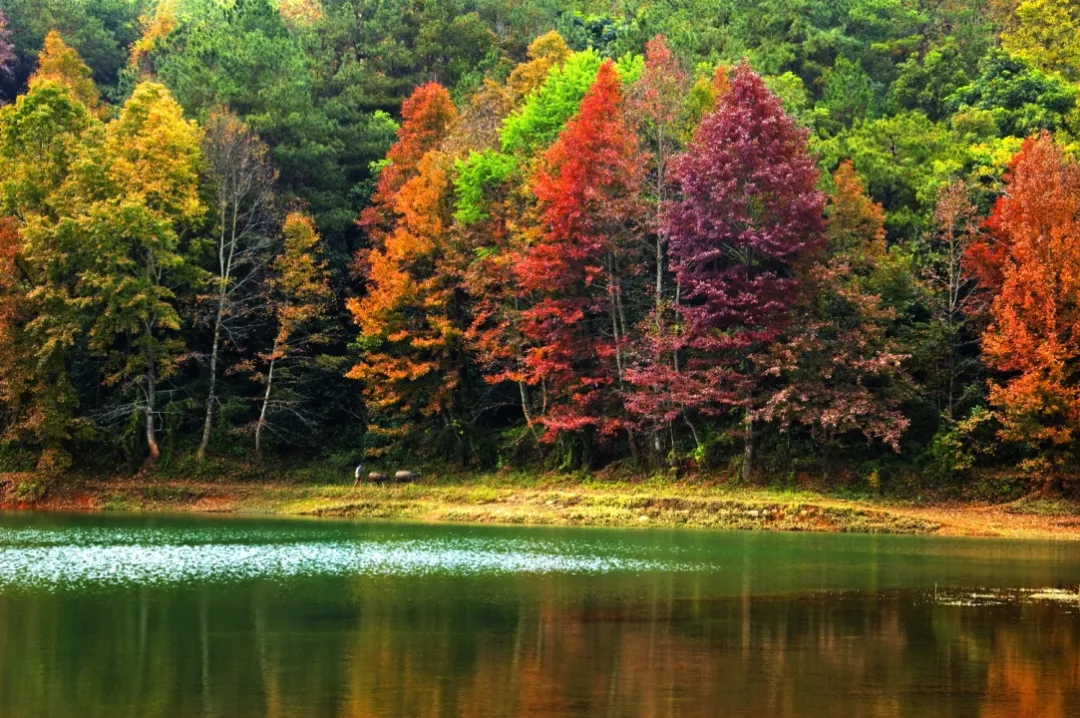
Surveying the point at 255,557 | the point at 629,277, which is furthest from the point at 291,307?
the point at 255,557

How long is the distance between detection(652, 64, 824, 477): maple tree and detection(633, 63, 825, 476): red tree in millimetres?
37

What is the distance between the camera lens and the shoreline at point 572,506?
38.7 m

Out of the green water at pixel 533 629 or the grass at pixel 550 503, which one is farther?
the grass at pixel 550 503

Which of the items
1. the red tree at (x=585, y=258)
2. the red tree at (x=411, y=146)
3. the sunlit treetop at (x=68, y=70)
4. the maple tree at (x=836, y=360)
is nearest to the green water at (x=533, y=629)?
the maple tree at (x=836, y=360)

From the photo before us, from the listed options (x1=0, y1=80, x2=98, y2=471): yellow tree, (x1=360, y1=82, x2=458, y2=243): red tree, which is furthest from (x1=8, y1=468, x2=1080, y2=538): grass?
(x1=360, y1=82, x2=458, y2=243): red tree

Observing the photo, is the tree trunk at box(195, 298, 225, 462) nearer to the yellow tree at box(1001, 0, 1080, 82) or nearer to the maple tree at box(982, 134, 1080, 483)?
the maple tree at box(982, 134, 1080, 483)

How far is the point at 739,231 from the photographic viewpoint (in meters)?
44.3

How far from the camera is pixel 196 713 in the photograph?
14406 mm

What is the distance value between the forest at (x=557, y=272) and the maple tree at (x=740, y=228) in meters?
0.13

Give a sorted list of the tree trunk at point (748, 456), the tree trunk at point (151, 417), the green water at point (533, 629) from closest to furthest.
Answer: the green water at point (533, 629) < the tree trunk at point (748, 456) < the tree trunk at point (151, 417)

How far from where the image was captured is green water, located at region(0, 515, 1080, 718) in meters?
15.5

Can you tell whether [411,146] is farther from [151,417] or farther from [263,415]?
[151,417]

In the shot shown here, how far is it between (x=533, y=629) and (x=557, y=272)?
88.2 feet

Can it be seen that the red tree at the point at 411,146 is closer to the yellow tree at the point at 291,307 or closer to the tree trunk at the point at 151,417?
the yellow tree at the point at 291,307
